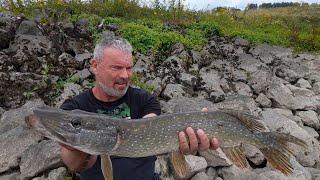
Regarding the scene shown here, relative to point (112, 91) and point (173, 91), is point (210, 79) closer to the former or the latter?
point (173, 91)

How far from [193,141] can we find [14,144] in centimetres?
286

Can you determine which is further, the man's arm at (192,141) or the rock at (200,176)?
the rock at (200,176)

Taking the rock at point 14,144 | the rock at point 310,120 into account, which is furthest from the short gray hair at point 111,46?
the rock at point 310,120

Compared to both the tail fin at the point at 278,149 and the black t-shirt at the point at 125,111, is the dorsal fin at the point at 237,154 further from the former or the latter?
the black t-shirt at the point at 125,111

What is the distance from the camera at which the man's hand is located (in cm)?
327

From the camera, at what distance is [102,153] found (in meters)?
3.12

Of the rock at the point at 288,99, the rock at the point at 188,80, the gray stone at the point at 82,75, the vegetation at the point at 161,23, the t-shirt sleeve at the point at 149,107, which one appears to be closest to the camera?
the t-shirt sleeve at the point at 149,107

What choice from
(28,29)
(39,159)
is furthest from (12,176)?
(28,29)

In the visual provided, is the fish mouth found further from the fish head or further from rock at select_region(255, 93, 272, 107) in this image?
rock at select_region(255, 93, 272, 107)

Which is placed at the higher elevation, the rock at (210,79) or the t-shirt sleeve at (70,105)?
the t-shirt sleeve at (70,105)

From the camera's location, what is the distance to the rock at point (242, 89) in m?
8.07

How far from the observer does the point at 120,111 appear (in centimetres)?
364

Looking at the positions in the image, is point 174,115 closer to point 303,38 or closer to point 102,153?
point 102,153

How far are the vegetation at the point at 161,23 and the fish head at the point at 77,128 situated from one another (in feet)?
17.0
